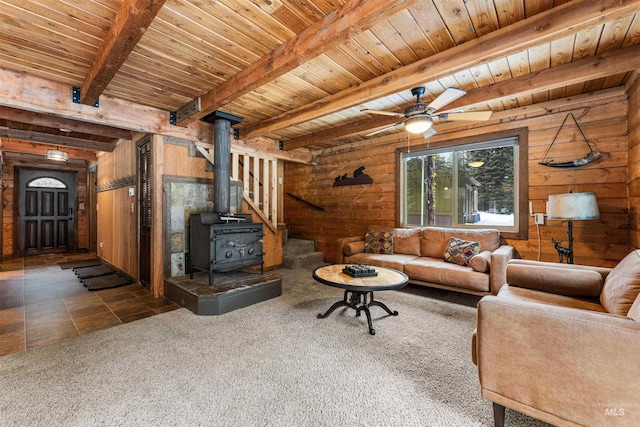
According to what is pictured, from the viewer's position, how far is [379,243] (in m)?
4.41

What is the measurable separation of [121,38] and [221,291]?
2.35 metres

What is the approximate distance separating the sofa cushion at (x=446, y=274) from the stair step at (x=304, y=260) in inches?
85.6

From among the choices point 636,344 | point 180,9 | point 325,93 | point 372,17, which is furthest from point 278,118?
point 636,344

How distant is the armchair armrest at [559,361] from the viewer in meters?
1.17

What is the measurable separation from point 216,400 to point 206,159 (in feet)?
10.9

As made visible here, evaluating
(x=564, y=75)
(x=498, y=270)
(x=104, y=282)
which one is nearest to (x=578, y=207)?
(x=498, y=270)

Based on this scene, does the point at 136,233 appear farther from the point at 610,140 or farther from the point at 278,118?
the point at 610,140

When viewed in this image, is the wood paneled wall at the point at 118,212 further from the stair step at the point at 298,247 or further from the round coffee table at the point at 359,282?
the round coffee table at the point at 359,282

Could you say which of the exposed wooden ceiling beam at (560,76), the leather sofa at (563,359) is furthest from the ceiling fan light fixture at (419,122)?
the leather sofa at (563,359)

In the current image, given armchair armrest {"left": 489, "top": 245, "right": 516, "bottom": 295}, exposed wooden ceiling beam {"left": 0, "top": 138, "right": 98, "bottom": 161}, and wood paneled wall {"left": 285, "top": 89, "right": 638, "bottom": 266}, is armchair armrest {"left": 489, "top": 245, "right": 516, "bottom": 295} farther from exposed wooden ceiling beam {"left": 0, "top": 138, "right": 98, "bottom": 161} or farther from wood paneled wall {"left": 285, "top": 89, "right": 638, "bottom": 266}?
exposed wooden ceiling beam {"left": 0, "top": 138, "right": 98, "bottom": 161}

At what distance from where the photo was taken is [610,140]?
306 centimetres

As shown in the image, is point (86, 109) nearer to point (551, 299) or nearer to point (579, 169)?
point (551, 299)

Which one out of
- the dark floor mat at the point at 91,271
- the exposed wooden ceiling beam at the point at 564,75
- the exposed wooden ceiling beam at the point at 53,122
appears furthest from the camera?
the dark floor mat at the point at 91,271

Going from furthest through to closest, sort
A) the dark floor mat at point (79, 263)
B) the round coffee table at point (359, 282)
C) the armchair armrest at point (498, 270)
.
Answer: the dark floor mat at point (79, 263) → the armchair armrest at point (498, 270) → the round coffee table at point (359, 282)
